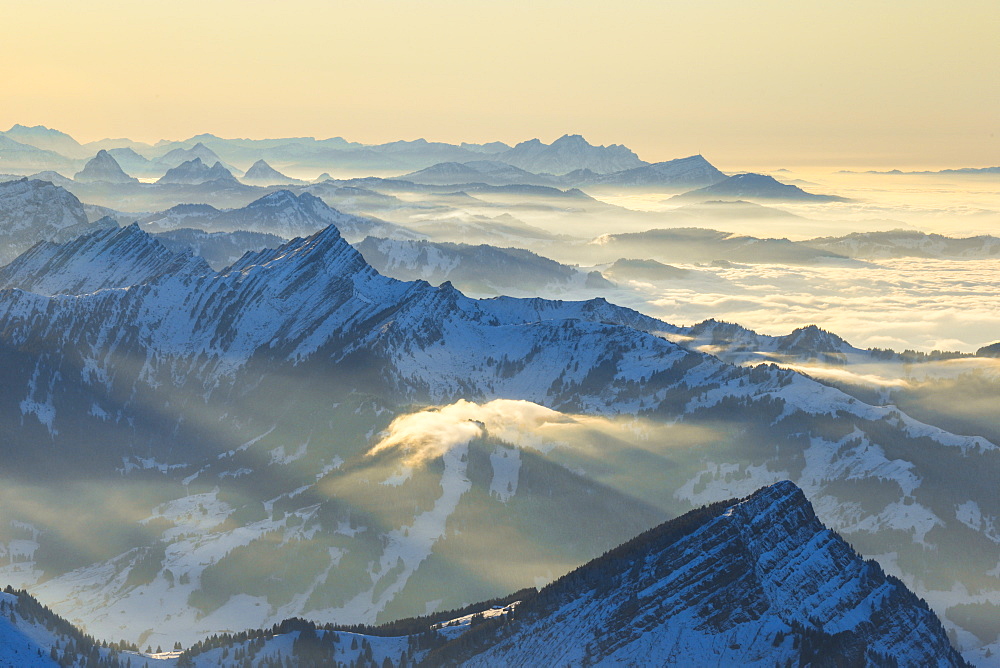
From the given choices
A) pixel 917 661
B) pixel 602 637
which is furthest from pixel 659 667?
pixel 917 661

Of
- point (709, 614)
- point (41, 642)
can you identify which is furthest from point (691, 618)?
point (41, 642)

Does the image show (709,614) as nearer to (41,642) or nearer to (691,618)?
(691,618)

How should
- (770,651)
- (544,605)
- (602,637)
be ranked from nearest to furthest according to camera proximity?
(770,651) → (602,637) → (544,605)

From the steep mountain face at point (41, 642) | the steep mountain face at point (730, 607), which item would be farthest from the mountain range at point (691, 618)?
the steep mountain face at point (41, 642)

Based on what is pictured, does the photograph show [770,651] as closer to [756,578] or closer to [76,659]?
[756,578]

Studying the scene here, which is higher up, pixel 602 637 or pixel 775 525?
pixel 775 525

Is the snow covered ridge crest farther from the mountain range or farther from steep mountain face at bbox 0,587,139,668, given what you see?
steep mountain face at bbox 0,587,139,668

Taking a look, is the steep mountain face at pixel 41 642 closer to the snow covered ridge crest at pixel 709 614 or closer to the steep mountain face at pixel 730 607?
the snow covered ridge crest at pixel 709 614

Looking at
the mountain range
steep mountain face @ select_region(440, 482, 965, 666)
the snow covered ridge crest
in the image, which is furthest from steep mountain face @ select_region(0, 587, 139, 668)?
steep mountain face @ select_region(440, 482, 965, 666)

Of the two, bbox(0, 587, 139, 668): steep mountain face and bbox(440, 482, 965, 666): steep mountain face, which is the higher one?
bbox(440, 482, 965, 666): steep mountain face
